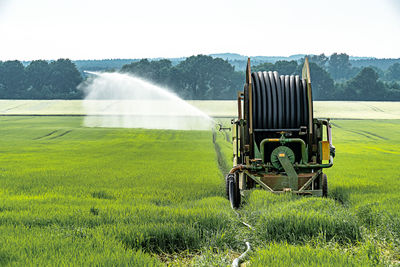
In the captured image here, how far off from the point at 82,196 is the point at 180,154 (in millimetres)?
13020

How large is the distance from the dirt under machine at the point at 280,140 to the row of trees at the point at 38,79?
85380 millimetres

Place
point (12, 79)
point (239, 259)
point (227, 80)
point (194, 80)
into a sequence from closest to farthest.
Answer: point (239, 259) < point (194, 80) < point (227, 80) < point (12, 79)

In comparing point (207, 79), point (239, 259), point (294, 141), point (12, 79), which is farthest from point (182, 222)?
point (12, 79)

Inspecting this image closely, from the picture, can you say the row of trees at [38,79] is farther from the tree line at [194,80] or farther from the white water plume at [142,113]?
the white water plume at [142,113]

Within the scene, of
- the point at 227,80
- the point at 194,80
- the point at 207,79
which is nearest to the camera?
the point at 194,80

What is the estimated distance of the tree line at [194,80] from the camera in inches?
3519

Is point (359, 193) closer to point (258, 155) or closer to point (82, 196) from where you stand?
point (258, 155)

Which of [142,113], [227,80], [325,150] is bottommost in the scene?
[142,113]

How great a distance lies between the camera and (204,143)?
3061 centimetres

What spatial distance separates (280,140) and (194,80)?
276ft

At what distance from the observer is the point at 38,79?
318 ft

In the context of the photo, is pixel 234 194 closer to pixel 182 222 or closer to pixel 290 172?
pixel 290 172

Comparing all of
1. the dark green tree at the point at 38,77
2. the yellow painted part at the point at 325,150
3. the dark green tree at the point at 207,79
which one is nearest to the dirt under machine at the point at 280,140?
the yellow painted part at the point at 325,150

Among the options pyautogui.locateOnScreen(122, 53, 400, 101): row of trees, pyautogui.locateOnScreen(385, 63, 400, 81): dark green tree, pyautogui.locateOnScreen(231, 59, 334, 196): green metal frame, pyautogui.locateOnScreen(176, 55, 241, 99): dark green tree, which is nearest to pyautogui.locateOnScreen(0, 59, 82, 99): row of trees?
pyautogui.locateOnScreen(122, 53, 400, 101): row of trees
